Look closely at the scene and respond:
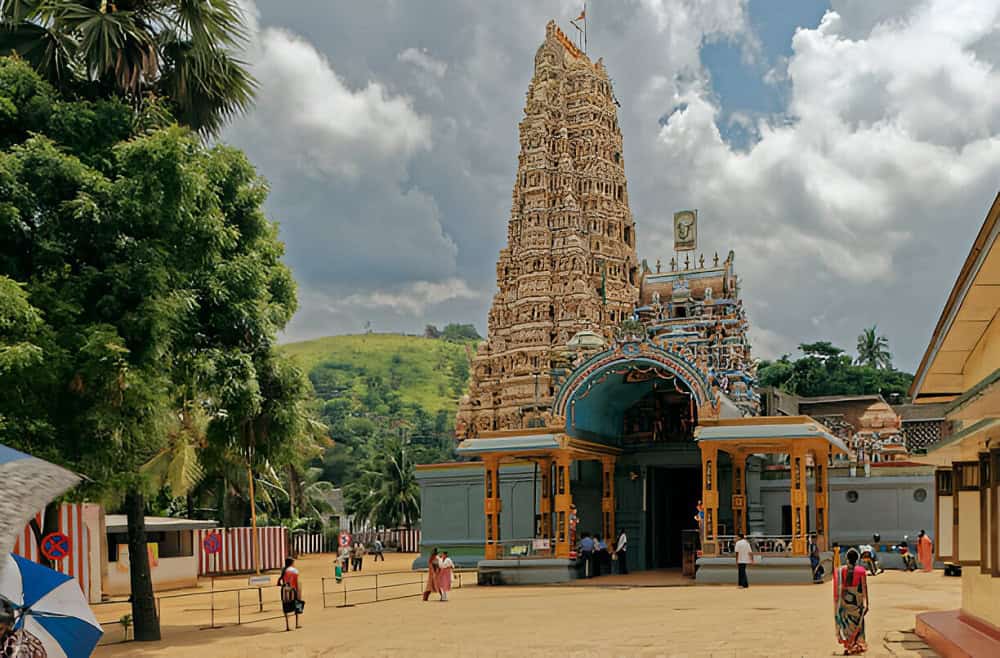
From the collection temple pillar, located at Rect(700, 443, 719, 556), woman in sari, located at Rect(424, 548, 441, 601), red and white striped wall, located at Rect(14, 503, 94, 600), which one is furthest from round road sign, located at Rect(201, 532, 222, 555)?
temple pillar, located at Rect(700, 443, 719, 556)

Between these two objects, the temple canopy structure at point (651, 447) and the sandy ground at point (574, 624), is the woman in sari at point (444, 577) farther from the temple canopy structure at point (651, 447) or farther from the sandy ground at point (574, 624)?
the temple canopy structure at point (651, 447)

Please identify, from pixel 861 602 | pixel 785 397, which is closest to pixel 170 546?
pixel 785 397

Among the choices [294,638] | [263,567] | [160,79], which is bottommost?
[263,567]

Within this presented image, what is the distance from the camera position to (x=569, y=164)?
206ft

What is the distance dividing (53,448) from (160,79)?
6742 mm

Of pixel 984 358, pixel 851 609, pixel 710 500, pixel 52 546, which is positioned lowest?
pixel 710 500

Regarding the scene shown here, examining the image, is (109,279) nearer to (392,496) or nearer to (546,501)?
(546,501)

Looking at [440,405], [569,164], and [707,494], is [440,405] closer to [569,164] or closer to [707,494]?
[569,164]

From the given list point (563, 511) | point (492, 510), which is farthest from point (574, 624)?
point (492, 510)

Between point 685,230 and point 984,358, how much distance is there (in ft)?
91.1

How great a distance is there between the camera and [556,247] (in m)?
61.5

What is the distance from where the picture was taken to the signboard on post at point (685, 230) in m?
38.4

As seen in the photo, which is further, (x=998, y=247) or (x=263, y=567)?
(x=263, y=567)

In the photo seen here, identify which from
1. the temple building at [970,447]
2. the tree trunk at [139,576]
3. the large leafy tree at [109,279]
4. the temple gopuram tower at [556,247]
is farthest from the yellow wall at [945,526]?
the temple gopuram tower at [556,247]
